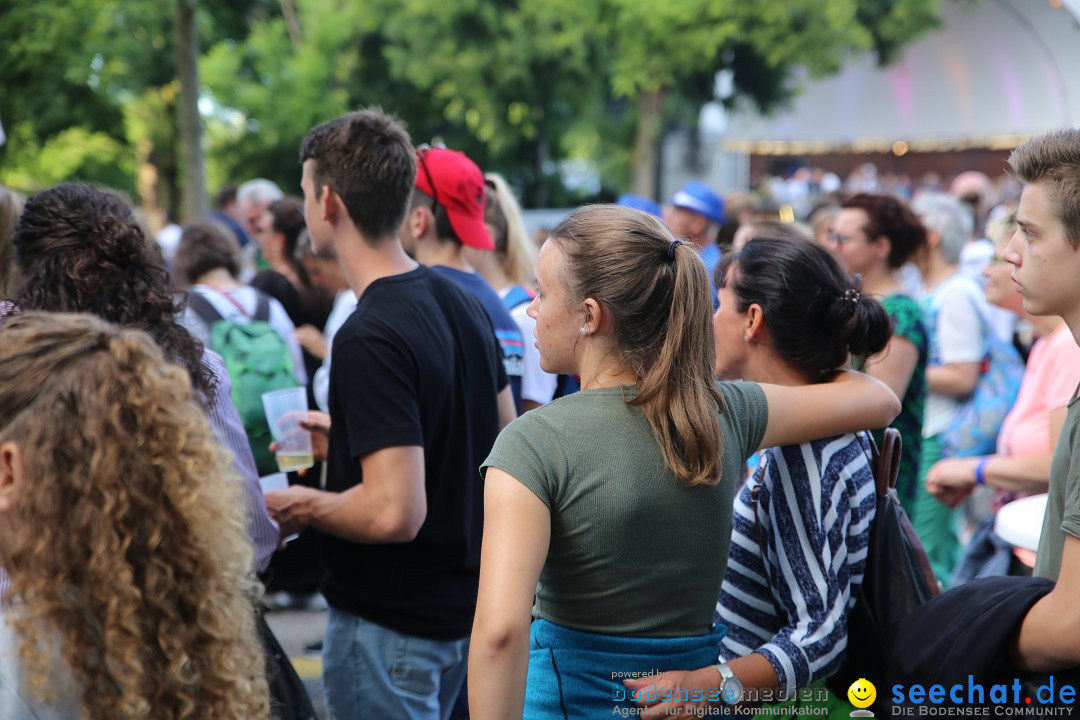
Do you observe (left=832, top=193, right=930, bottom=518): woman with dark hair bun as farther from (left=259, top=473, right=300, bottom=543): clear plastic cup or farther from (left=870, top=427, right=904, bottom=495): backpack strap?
(left=259, top=473, right=300, bottom=543): clear plastic cup

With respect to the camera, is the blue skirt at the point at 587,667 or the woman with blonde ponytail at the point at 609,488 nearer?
the woman with blonde ponytail at the point at 609,488

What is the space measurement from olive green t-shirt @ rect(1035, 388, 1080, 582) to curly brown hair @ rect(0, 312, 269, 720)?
150 cm

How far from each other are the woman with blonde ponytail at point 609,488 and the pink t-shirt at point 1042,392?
7.10ft


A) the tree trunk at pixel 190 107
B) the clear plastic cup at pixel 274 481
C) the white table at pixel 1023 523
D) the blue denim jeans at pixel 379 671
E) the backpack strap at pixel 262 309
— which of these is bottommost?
the blue denim jeans at pixel 379 671

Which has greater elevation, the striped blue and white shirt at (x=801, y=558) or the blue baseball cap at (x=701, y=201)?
the blue baseball cap at (x=701, y=201)

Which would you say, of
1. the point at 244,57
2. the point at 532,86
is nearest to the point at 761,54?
the point at 532,86

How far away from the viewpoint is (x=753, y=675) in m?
2.16

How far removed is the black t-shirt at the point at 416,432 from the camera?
2.69 meters

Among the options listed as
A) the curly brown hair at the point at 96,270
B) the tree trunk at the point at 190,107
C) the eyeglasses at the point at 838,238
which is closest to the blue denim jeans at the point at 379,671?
the curly brown hair at the point at 96,270

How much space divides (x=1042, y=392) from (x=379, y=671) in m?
2.69

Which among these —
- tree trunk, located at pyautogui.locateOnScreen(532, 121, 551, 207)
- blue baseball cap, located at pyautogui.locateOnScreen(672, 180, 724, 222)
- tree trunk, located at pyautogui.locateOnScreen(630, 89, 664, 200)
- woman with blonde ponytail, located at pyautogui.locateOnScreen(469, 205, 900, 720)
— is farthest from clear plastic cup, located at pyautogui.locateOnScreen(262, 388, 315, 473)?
tree trunk, located at pyautogui.locateOnScreen(532, 121, 551, 207)

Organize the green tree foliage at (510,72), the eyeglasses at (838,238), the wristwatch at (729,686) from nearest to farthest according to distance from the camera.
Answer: the wristwatch at (729,686) → the eyeglasses at (838,238) → the green tree foliage at (510,72)

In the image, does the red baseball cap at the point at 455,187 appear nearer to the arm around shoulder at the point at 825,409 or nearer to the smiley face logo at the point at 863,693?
the arm around shoulder at the point at 825,409

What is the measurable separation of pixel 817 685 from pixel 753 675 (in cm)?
30
